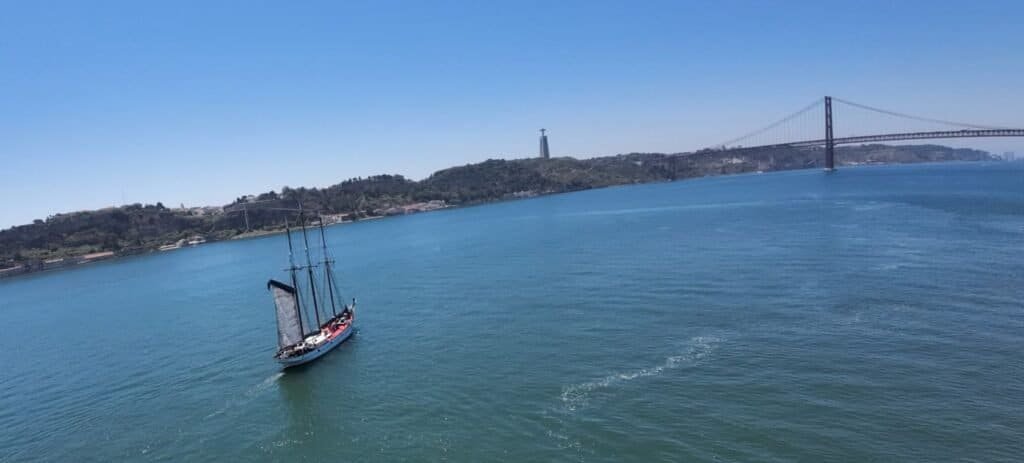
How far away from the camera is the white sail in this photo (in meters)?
41.2

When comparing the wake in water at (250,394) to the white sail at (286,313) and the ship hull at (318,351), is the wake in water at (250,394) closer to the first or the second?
the ship hull at (318,351)

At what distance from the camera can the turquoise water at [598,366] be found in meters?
25.3

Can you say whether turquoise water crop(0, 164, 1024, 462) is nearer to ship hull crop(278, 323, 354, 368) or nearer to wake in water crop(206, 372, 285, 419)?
wake in water crop(206, 372, 285, 419)

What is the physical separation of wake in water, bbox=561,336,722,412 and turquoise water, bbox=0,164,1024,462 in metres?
0.16

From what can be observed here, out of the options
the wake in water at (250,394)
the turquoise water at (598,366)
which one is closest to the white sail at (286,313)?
the turquoise water at (598,366)

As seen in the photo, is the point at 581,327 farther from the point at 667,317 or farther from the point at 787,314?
the point at 787,314

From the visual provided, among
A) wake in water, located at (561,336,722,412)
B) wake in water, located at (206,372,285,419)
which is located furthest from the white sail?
wake in water, located at (561,336,722,412)

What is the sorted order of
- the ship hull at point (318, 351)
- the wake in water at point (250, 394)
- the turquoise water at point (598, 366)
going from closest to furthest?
1. the turquoise water at point (598, 366)
2. the wake in water at point (250, 394)
3. the ship hull at point (318, 351)

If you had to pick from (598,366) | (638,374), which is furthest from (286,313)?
(638,374)

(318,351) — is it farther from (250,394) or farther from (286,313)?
(250,394)

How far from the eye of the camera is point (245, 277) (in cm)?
9338

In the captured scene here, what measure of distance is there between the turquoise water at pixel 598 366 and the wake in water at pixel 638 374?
0.53ft

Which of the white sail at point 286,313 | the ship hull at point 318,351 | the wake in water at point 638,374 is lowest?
the wake in water at point 638,374

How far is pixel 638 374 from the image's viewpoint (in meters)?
31.7
